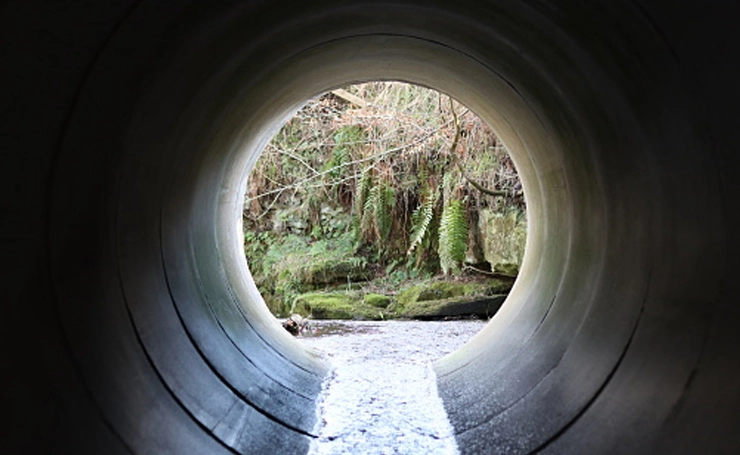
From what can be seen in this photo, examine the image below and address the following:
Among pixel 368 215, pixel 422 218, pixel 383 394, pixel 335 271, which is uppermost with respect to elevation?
pixel 368 215

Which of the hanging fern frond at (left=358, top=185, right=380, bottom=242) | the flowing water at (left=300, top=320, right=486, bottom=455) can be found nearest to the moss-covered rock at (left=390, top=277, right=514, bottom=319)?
the flowing water at (left=300, top=320, right=486, bottom=455)

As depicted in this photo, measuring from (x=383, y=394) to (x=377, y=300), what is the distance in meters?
6.42

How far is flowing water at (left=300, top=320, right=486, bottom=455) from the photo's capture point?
13.2 ft

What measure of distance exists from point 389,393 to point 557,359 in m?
1.80

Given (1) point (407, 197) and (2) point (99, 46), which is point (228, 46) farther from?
(1) point (407, 197)

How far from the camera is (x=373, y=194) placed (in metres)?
13.0

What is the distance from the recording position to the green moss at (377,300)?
11514 millimetres

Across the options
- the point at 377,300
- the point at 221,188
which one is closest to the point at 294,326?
the point at 377,300

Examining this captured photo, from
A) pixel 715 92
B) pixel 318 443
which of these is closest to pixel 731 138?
pixel 715 92

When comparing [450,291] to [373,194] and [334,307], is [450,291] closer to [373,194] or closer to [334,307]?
[334,307]

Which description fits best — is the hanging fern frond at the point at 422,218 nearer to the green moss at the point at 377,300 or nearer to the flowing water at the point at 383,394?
the green moss at the point at 377,300

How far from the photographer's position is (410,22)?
13.3 feet

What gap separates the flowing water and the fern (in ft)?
8.45

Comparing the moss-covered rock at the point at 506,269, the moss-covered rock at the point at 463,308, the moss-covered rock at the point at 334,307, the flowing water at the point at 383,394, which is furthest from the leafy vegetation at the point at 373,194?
the flowing water at the point at 383,394
